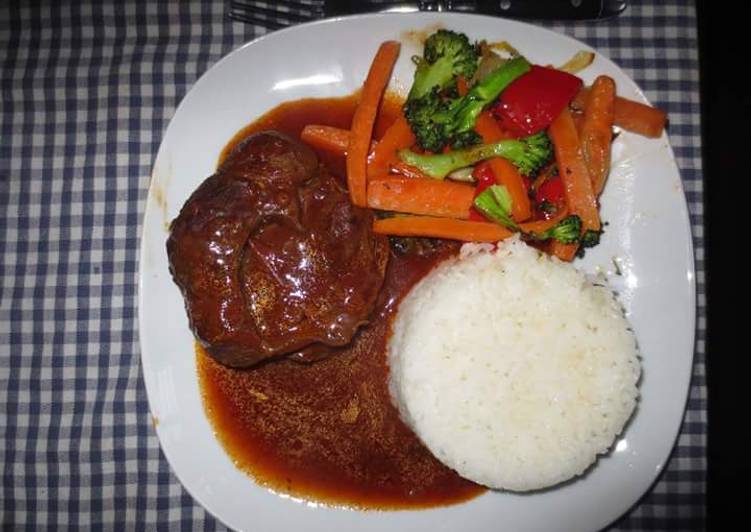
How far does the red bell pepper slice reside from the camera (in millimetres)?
3389

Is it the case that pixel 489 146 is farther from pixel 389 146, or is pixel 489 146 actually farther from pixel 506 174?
pixel 389 146

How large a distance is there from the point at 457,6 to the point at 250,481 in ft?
10.0

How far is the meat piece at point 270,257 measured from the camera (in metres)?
3.22

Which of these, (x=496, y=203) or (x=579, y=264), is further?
(x=579, y=264)

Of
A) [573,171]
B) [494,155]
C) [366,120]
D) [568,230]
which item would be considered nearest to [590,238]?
[568,230]

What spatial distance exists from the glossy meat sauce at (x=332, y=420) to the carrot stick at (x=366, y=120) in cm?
25

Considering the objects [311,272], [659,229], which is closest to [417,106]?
[311,272]

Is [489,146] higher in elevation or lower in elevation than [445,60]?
lower

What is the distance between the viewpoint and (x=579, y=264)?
12.1ft

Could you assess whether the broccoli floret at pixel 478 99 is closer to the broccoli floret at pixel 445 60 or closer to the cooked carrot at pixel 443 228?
the broccoli floret at pixel 445 60

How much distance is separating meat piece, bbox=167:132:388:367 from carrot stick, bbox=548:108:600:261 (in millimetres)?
1141

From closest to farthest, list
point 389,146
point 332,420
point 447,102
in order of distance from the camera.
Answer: point 447,102
point 389,146
point 332,420

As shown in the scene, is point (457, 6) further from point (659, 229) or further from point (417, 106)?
point (659, 229)

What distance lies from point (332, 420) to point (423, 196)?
1.44m
